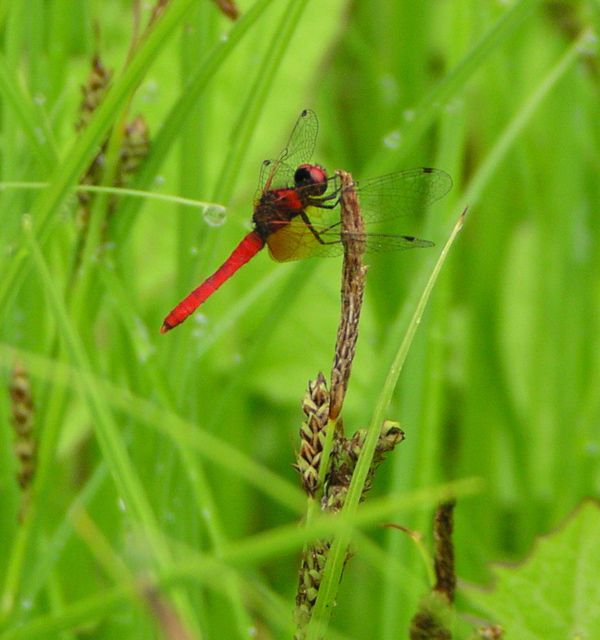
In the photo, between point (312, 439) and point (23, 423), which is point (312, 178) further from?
point (312, 439)

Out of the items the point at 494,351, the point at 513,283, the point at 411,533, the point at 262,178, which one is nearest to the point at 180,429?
the point at 411,533

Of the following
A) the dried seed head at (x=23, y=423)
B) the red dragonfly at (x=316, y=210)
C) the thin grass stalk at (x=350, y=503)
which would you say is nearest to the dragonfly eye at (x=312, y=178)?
the red dragonfly at (x=316, y=210)

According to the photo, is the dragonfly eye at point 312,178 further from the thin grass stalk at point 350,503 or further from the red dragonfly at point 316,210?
the thin grass stalk at point 350,503

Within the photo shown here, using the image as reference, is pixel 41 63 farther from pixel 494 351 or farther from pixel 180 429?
pixel 494 351

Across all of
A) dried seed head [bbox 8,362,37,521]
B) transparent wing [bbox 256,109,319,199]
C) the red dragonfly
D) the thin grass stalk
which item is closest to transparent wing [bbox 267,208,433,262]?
the red dragonfly

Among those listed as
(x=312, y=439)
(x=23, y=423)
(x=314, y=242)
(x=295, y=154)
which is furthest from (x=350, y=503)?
(x=295, y=154)

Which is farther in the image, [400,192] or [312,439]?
[400,192]

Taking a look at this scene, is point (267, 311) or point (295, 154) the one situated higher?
point (295, 154)

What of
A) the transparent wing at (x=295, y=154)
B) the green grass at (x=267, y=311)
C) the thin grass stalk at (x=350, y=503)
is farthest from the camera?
the transparent wing at (x=295, y=154)
